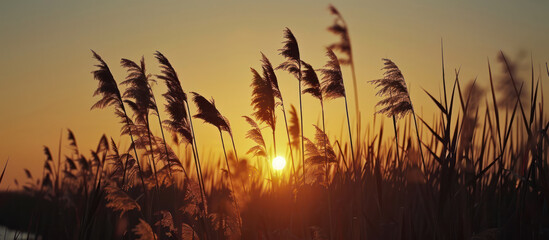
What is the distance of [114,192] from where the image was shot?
3.63m

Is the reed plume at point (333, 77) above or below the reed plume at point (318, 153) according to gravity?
above

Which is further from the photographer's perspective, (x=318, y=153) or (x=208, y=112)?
(x=318, y=153)

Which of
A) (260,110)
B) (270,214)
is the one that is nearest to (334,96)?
(260,110)

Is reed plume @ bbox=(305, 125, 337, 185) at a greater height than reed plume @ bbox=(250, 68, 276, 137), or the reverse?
reed plume @ bbox=(250, 68, 276, 137)

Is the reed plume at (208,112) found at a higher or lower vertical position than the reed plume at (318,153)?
higher

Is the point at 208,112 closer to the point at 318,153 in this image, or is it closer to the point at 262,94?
the point at 262,94

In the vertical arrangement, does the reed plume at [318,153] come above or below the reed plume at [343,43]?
below

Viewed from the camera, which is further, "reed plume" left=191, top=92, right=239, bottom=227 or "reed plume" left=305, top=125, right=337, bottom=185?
"reed plume" left=305, top=125, right=337, bottom=185

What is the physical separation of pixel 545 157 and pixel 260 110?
7.28ft

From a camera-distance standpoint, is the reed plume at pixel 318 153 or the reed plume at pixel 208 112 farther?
the reed plume at pixel 318 153

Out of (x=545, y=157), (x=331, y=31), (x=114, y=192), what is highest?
(x=331, y=31)

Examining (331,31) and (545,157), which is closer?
(545,157)

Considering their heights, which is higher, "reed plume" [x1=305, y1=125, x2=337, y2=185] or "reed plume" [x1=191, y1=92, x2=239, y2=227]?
"reed plume" [x1=191, y1=92, x2=239, y2=227]

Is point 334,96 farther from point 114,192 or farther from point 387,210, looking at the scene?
point 114,192
